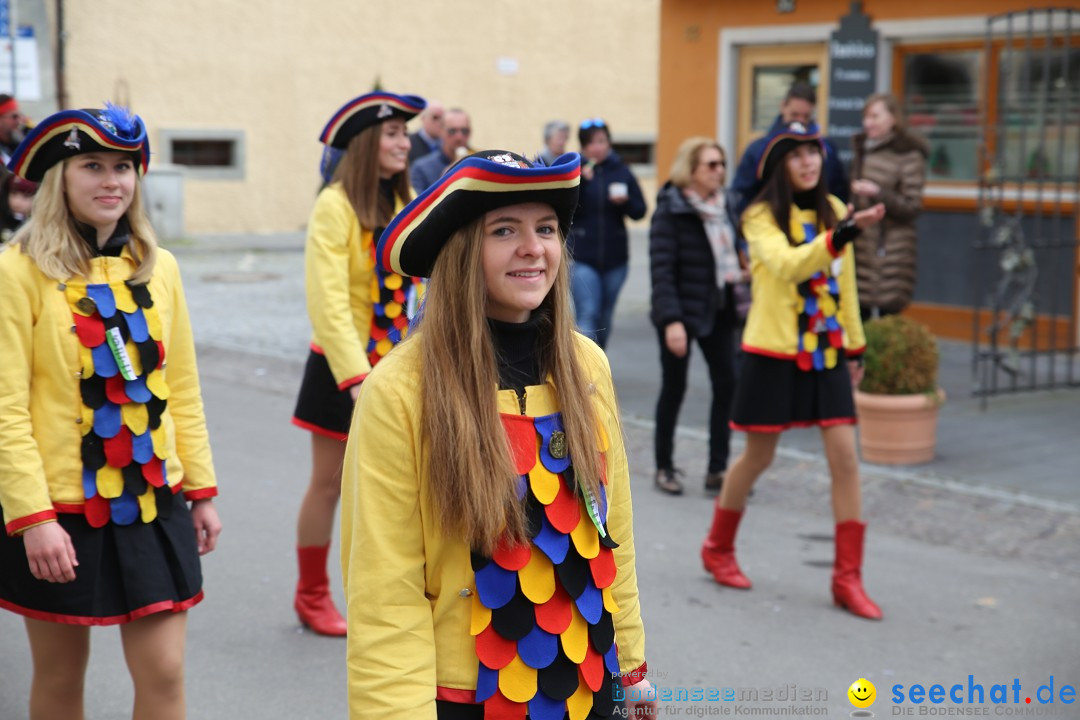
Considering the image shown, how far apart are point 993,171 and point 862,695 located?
597 cm

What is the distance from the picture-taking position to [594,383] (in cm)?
271

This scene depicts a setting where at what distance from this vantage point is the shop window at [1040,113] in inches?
428

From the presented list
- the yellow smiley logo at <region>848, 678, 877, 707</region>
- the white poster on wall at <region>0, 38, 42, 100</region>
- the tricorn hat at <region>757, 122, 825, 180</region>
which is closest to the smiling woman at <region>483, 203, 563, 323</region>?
the yellow smiley logo at <region>848, 678, 877, 707</region>

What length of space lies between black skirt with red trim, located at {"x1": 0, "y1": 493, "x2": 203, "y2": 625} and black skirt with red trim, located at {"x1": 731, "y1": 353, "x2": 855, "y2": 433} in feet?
9.08

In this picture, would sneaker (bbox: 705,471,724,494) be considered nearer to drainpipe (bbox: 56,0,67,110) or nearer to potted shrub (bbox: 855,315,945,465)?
potted shrub (bbox: 855,315,945,465)

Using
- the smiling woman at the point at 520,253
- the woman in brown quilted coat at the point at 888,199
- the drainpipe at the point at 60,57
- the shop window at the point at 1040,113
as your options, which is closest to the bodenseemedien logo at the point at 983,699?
the smiling woman at the point at 520,253

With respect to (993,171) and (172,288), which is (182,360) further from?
(993,171)

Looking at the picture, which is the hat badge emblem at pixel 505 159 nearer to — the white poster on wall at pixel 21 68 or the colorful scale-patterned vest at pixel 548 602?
the colorful scale-patterned vest at pixel 548 602

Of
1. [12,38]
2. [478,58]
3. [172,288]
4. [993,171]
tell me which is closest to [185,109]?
[478,58]

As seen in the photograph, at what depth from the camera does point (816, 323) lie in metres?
5.58

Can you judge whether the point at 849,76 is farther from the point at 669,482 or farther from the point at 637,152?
the point at 637,152

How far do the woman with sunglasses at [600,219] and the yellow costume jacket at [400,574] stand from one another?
6.99 meters

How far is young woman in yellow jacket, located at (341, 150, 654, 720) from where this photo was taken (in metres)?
2.42

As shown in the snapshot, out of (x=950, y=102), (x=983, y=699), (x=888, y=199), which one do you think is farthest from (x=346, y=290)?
(x=950, y=102)
